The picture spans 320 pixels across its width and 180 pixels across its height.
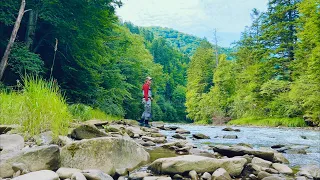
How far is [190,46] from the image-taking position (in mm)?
155125

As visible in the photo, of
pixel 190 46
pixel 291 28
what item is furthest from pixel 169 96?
pixel 190 46

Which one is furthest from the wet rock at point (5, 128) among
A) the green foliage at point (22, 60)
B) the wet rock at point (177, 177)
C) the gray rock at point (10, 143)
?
the green foliage at point (22, 60)

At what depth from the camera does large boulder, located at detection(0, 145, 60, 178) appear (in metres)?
2.86

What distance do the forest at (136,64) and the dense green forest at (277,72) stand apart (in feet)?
0.27

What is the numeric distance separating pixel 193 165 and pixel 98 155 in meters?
1.24

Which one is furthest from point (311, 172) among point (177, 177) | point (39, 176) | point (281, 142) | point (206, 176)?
point (281, 142)

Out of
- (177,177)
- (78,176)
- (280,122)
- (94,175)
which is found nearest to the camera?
(78,176)

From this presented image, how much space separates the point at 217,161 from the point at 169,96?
216 ft

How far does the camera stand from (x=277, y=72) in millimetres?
26766

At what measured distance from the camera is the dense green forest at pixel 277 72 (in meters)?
19.5

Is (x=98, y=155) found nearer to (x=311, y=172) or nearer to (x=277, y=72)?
(x=311, y=172)

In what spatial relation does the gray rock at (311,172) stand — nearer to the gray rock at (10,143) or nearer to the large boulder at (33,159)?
the large boulder at (33,159)

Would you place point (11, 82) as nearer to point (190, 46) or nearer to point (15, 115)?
point (15, 115)

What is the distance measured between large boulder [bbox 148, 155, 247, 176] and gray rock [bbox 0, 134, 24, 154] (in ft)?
5.70
